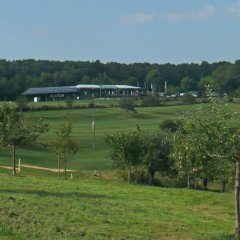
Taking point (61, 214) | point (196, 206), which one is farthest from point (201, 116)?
point (196, 206)

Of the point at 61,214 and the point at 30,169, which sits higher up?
the point at 61,214

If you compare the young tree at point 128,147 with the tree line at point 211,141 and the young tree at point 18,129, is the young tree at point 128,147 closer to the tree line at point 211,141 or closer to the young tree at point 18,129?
the young tree at point 18,129

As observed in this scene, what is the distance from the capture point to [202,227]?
1927cm

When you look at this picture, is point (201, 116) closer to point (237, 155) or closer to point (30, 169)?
point (237, 155)

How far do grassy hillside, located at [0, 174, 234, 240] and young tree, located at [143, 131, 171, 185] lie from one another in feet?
75.5

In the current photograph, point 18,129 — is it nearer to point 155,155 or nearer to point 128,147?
point 128,147

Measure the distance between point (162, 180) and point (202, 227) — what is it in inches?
1455

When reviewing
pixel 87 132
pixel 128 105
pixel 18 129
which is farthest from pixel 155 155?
pixel 128 105

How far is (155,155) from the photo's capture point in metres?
54.3

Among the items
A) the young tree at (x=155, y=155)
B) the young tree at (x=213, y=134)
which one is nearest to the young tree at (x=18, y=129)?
the young tree at (x=155, y=155)

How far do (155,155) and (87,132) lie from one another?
4841 centimetres

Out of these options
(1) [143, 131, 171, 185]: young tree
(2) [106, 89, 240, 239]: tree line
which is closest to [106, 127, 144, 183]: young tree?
(1) [143, 131, 171, 185]: young tree

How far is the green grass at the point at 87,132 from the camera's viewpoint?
214 feet

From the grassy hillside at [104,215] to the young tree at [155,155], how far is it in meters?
23.0
